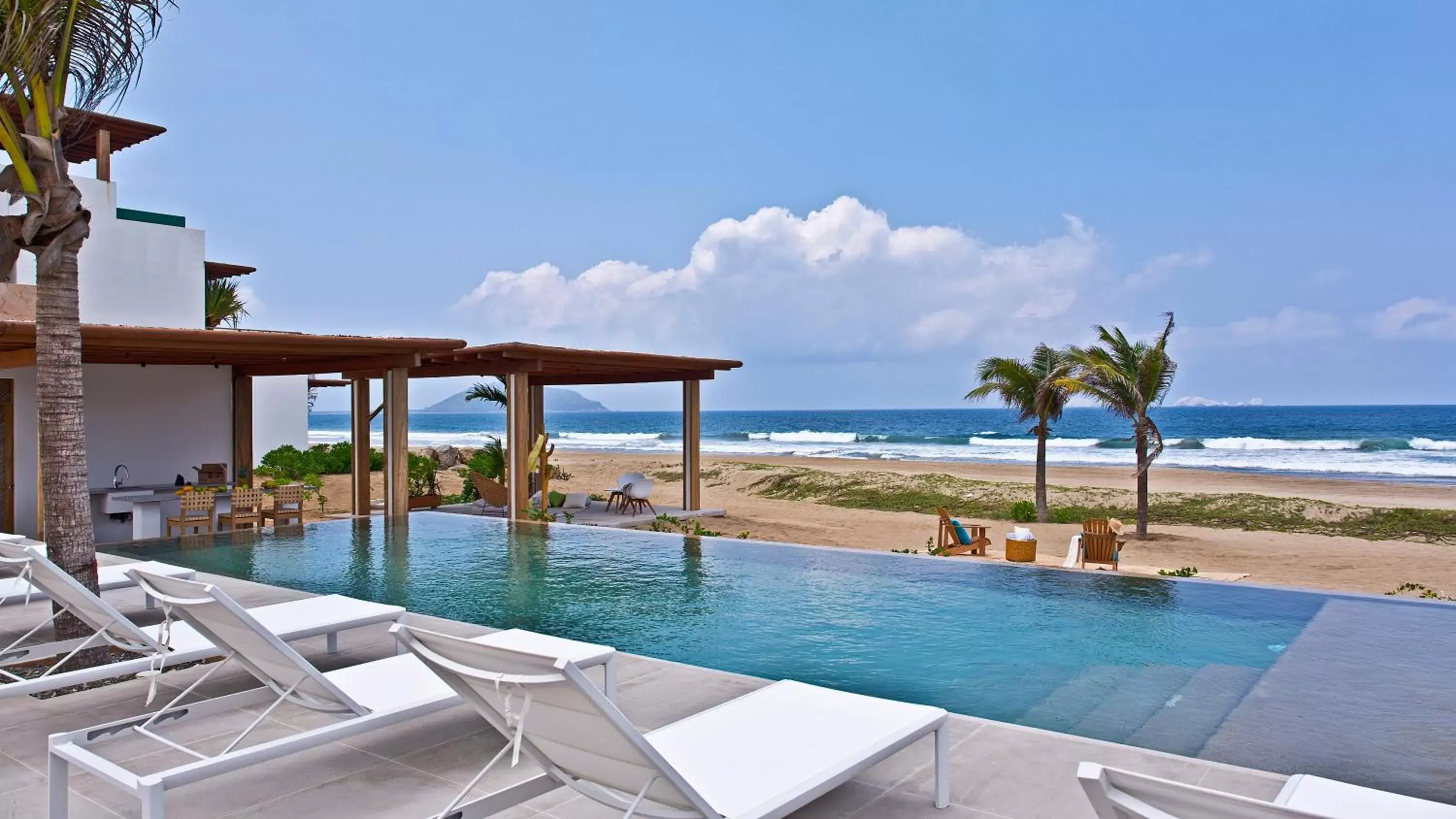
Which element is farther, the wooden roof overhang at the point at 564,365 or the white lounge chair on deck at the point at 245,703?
the wooden roof overhang at the point at 564,365

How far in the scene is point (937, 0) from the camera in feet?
88.6

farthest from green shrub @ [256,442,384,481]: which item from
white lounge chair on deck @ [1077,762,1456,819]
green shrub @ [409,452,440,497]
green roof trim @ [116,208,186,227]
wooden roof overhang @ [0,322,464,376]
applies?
white lounge chair on deck @ [1077,762,1456,819]

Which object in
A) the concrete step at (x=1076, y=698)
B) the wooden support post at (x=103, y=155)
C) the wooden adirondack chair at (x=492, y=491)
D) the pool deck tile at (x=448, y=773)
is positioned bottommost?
the concrete step at (x=1076, y=698)

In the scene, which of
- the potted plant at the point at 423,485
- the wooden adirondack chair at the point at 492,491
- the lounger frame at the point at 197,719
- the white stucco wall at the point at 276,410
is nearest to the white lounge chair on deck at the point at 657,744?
the lounger frame at the point at 197,719

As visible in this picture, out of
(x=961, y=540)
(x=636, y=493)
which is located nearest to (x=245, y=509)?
(x=636, y=493)

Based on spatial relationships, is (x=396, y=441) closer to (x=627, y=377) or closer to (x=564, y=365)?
(x=564, y=365)

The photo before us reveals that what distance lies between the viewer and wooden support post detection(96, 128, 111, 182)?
17016 millimetres

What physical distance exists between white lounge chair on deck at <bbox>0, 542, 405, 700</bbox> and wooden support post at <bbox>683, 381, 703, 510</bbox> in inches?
462

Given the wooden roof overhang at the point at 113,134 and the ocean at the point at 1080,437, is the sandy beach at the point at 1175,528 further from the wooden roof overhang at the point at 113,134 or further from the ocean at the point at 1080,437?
the wooden roof overhang at the point at 113,134

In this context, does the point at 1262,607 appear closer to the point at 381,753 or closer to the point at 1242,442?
the point at 381,753

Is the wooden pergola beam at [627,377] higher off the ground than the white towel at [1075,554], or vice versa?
the wooden pergola beam at [627,377]

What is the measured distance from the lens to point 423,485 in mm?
20266

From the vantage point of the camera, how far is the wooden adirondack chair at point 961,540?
1210 centimetres

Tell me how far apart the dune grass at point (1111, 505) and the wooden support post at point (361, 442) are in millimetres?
11670
